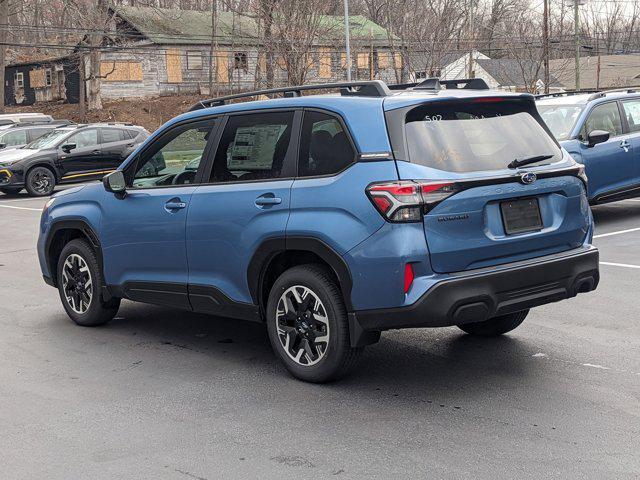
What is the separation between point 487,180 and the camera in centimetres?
520

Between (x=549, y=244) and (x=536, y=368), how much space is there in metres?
0.86

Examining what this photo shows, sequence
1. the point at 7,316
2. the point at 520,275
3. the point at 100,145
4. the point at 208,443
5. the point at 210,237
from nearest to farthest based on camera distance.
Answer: the point at 208,443 < the point at 520,275 < the point at 210,237 < the point at 7,316 < the point at 100,145

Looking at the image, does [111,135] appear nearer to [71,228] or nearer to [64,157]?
[64,157]

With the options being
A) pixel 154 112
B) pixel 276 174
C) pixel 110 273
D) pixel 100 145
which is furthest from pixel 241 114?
pixel 154 112

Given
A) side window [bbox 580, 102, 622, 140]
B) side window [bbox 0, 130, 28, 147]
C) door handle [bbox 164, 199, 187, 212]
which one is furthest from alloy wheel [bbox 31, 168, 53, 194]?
door handle [bbox 164, 199, 187, 212]

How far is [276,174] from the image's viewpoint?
227 inches

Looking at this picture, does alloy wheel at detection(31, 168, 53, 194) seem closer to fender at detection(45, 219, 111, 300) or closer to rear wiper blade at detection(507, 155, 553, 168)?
fender at detection(45, 219, 111, 300)

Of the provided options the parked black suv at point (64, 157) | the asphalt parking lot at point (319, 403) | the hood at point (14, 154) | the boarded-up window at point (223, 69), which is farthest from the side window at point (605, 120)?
the boarded-up window at point (223, 69)

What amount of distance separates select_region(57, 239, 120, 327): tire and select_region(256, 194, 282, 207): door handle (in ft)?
6.88

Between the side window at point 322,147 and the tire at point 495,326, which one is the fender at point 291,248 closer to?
the side window at point 322,147

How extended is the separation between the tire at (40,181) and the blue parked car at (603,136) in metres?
14.3

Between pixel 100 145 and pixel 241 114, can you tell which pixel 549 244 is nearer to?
pixel 241 114

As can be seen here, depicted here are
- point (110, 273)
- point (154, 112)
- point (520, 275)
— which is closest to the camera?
point (520, 275)

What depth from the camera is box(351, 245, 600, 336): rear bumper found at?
4977 millimetres
